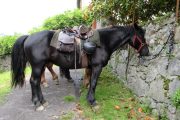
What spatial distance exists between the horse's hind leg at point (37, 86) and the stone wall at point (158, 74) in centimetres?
228

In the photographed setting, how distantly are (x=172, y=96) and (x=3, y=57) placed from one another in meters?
11.7

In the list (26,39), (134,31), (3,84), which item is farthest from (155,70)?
(3,84)

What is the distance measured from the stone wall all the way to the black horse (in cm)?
35

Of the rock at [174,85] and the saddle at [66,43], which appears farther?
the saddle at [66,43]

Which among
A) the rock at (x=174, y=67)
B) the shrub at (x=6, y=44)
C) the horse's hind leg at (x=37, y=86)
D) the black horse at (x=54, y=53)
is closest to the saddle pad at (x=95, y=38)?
the black horse at (x=54, y=53)

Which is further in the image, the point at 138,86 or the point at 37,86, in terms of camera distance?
the point at 138,86

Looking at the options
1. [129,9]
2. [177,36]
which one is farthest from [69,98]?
[177,36]

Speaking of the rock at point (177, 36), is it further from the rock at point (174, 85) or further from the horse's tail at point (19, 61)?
the horse's tail at point (19, 61)

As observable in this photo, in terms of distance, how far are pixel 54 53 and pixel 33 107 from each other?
1390 mm

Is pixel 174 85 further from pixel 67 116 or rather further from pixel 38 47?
pixel 38 47

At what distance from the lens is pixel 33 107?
7.90 m

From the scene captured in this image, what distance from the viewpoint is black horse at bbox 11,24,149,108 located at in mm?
7523

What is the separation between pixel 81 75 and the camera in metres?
10.1

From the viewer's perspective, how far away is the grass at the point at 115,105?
23.7ft
